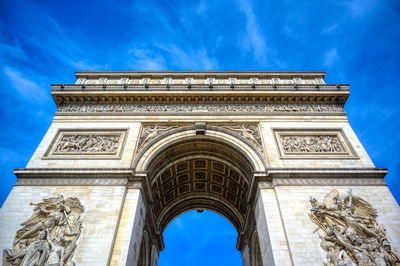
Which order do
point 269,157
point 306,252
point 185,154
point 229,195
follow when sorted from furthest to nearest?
Result: point 229,195 < point 185,154 < point 269,157 < point 306,252

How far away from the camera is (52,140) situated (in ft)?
43.6

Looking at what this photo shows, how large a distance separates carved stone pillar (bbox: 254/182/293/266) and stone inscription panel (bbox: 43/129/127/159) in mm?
7439

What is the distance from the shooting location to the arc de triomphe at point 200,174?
9578 millimetres

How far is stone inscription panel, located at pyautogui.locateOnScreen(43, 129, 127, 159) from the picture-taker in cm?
1267

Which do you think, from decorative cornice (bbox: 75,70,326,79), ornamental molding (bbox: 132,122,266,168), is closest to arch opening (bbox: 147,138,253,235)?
ornamental molding (bbox: 132,122,266,168)

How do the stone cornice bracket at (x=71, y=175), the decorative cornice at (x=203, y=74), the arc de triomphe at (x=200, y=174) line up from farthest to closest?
the decorative cornice at (x=203, y=74) < the stone cornice bracket at (x=71, y=175) < the arc de triomphe at (x=200, y=174)

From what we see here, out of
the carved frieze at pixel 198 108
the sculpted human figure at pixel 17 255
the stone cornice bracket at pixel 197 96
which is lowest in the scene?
the sculpted human figure at pixel 17 255

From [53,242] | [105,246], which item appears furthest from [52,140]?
[105,246]

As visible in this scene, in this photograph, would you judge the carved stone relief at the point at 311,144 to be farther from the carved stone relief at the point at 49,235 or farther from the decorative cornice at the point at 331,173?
the carved stone relief at the point at 49,235

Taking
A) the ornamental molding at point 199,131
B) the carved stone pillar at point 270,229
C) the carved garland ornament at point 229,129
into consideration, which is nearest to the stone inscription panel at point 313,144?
the carved garland ornament at point 229,129

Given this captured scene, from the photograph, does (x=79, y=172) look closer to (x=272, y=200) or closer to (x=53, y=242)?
(x=53, y=242)

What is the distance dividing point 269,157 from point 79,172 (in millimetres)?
9357

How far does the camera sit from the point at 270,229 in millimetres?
10102

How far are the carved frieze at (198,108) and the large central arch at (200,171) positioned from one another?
1.72 m
